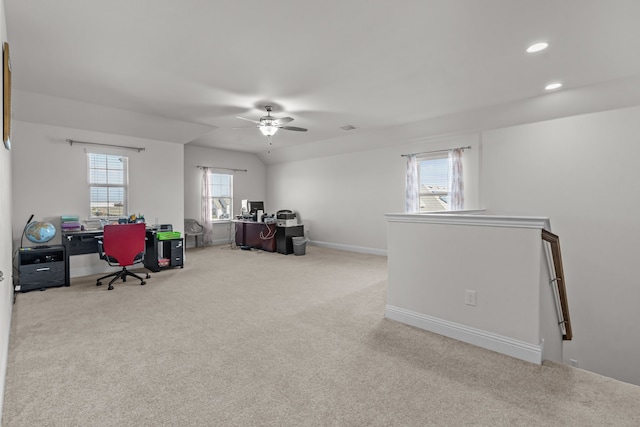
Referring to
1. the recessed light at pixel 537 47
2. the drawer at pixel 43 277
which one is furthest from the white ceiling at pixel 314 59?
the drawer at pixel 43 277

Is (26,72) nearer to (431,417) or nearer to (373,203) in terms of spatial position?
(431,417)

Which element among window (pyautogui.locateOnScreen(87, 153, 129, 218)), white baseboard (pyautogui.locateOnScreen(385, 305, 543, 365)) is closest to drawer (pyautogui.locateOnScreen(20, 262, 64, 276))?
window (pyautogui.locateOnScreen(87, 153, 129, 218))

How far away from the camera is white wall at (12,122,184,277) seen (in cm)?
471

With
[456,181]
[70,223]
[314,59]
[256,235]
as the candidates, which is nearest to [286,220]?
[256,235]

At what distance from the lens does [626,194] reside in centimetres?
410

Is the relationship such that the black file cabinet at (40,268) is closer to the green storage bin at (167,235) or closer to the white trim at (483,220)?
the green storage bin at (167,235)

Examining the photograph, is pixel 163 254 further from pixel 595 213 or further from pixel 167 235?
pixel 595 213

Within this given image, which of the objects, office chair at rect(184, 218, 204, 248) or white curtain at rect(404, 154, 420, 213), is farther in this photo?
office chair at rect(184, 218, 204, 248)

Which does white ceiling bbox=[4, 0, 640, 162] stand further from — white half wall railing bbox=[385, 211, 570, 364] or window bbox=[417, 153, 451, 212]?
white half wall railing bbox=[385, 211, 570, 364]

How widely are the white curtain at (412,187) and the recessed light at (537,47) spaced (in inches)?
137

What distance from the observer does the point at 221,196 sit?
8.96 metres

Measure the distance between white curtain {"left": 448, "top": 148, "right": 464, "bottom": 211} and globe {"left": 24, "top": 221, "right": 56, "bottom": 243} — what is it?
681cm

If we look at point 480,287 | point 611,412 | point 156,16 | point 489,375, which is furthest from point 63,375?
point 611,412

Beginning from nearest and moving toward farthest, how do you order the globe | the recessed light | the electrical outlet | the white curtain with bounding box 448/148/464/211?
the electrical outlet, the recessed light, the globe, the white curtain with bounding box 448/148/464/211
